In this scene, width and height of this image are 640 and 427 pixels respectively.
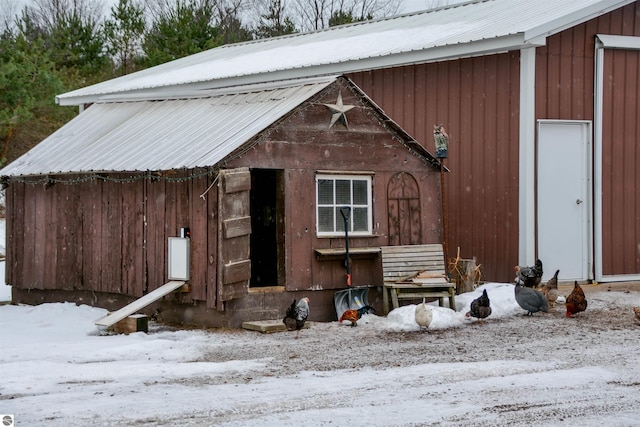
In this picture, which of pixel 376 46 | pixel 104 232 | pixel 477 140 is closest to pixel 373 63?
pixel 376 46

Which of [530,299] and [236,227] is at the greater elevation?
[236,227]

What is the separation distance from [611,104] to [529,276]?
368cm

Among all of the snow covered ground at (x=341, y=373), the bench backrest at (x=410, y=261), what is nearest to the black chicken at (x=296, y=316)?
the snow covered ground at (x=341, y=373)

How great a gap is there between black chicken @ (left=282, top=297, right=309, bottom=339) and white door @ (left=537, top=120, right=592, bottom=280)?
4.65 metres

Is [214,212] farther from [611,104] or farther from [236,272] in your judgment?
[611,104]

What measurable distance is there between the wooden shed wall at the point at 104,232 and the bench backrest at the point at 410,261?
2.55 metres

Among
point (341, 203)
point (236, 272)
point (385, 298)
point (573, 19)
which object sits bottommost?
point (385, 298)

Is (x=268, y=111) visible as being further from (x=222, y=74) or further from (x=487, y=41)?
(x=222, y=74)

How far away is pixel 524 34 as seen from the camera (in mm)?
13898

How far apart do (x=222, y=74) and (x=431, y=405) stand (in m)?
12.8

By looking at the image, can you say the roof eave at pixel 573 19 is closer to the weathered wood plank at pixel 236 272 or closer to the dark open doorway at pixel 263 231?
the dark open doorway at pixel 263 231

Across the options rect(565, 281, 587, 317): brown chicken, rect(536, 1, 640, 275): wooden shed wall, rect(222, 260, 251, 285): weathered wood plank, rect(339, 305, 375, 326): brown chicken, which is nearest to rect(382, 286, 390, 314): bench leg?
rect(339, 305, 375, 326): brown chicken

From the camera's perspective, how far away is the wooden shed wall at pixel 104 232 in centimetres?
1245

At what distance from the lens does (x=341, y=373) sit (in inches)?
363
